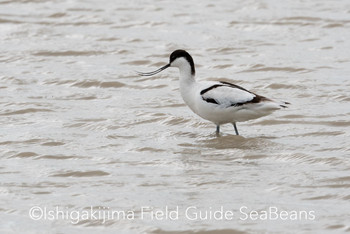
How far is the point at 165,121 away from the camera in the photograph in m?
11.2

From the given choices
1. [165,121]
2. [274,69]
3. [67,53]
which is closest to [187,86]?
[165,121]

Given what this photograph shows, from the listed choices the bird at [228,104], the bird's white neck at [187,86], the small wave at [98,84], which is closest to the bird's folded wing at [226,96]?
the bird at [228,104]

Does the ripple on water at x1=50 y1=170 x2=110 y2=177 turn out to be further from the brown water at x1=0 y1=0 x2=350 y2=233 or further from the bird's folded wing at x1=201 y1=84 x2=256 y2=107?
the bird's folded wing at x1=201 y1=84 x2=256 y2=107

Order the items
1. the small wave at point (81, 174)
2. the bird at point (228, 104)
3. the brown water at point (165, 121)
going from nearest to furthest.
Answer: the brown water at point (165, 121) → the small wave at point (81, 174) → the bird at point (228, 104)

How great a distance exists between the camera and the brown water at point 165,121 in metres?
7.77

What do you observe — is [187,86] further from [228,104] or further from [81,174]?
[81,174]

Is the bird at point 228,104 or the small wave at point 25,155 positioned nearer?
the small wave at point 25,155

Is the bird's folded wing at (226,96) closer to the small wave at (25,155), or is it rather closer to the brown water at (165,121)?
the brown water at (165,121)

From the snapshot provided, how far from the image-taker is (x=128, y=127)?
10891 mm

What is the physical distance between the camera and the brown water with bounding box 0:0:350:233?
7770 millimetres

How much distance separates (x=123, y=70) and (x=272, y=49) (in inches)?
96.4

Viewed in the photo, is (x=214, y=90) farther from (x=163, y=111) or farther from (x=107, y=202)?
(x=107, y=202)

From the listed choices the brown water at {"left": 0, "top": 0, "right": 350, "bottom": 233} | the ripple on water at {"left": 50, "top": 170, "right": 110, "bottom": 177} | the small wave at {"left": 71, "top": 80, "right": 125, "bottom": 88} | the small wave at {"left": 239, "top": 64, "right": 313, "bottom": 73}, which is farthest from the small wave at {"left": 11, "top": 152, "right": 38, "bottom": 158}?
the small wave at {"left": 239, "top": 64, "right": 313, "bottom": 73}

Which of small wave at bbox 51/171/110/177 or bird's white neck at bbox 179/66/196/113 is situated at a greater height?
bird's white neck at bbox 179/66/196/113
